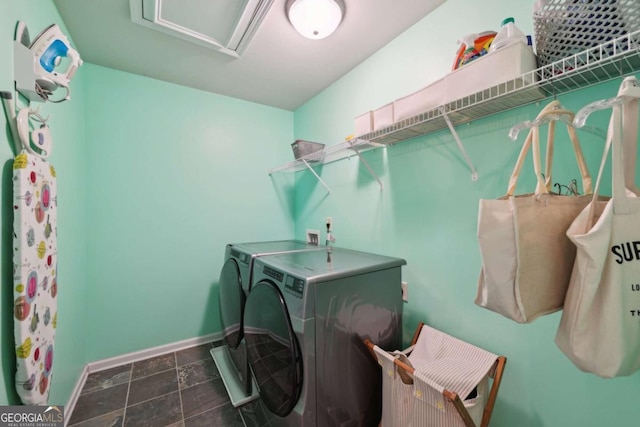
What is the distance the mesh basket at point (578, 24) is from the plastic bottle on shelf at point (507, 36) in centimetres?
8

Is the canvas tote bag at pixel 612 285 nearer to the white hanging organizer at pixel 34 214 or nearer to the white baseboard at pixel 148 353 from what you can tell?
the white hanging organizer at pixel 34 214

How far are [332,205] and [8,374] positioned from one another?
200cm

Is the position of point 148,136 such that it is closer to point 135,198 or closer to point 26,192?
point 135,198

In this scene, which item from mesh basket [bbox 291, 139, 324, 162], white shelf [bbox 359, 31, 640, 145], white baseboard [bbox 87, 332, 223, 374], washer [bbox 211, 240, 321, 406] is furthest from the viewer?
mesh basket [bbox 291, 139, 324, 162]

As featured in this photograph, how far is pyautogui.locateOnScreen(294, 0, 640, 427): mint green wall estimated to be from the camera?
3.17 ft

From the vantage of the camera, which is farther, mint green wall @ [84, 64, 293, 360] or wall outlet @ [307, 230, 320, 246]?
wall outlet @ [307, 230, 320, 246]

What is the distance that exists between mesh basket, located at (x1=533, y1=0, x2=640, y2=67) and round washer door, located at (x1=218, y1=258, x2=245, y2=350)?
1.91 meters

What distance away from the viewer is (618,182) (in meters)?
0.58

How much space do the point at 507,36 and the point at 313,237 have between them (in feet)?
6.65

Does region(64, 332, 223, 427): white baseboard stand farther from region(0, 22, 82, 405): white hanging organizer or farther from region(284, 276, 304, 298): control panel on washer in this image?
region(284, 276, 304, 298): control panel on washer

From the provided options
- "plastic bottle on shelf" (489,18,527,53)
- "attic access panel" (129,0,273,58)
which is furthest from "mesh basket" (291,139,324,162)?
"plastic bottle on shelf" (489,18,527,53)

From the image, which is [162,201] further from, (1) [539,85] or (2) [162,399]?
(1) [539,85]

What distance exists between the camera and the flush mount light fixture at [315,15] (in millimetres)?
1310

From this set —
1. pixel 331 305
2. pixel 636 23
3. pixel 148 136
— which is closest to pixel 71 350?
pixel 148 136
